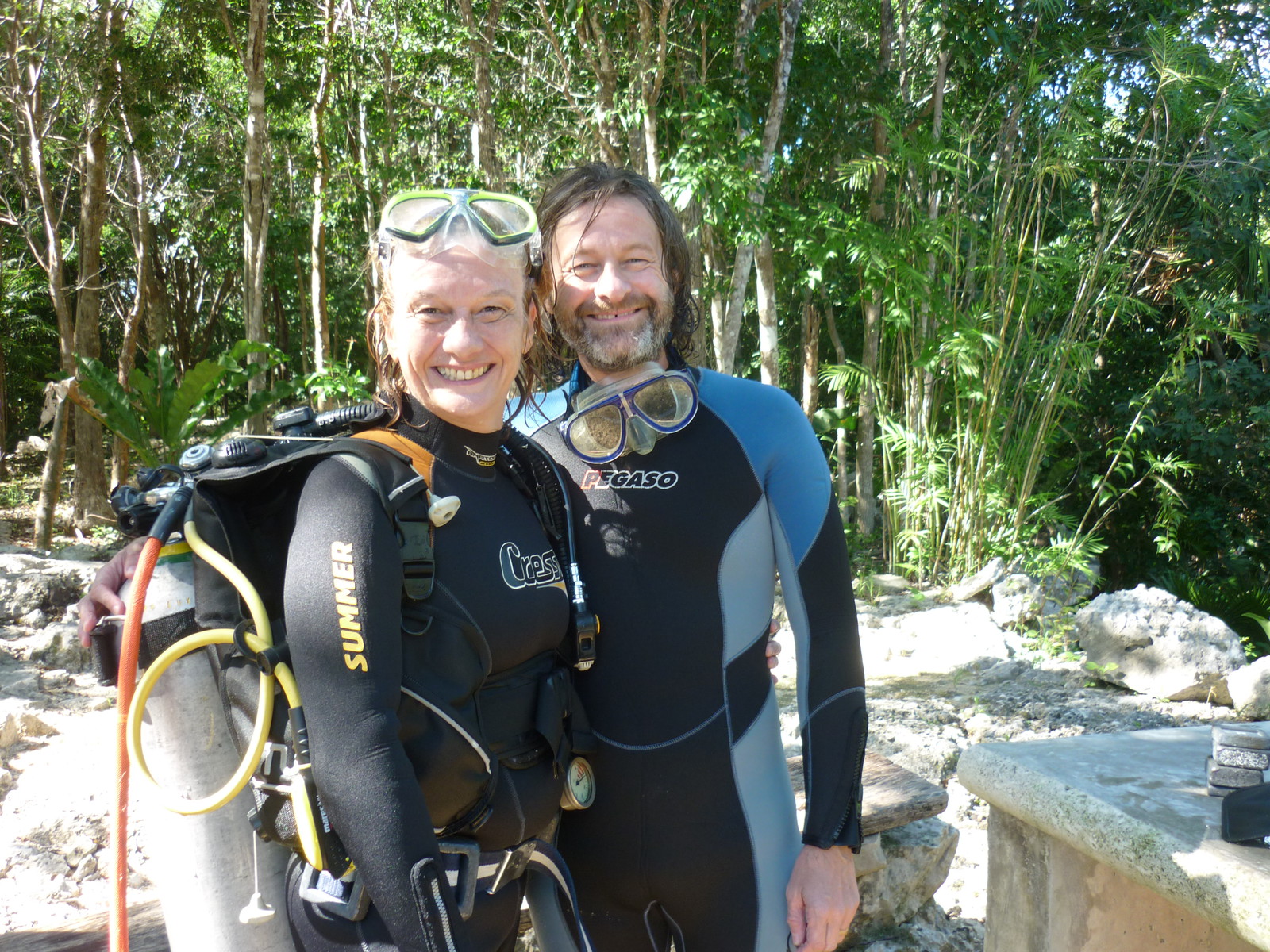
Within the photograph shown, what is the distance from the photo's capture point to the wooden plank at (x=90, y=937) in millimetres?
1743

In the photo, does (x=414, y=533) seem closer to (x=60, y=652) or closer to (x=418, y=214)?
(x=418, y=214)

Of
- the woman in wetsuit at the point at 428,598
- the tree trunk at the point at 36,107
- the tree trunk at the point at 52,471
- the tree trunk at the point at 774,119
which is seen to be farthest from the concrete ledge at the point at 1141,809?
the tree trunk at the point at 36,107

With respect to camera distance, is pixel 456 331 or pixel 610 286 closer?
pixel 456 331

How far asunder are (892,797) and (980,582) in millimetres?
5184

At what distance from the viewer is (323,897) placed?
1.17 meters

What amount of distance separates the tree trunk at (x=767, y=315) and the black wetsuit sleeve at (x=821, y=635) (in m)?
5.67

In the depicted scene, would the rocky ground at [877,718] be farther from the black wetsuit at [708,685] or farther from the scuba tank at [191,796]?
the scuba tank at [191,796]

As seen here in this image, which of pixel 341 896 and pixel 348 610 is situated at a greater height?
pixel 348 610

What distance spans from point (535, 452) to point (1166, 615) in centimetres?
568

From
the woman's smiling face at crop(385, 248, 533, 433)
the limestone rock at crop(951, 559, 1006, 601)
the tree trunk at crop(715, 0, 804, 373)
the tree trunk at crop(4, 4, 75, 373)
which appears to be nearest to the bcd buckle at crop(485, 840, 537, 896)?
the woman's smiling face at crop(385, 248, 533, 433)

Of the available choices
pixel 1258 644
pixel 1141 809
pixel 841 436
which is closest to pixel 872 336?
pixel 841 436

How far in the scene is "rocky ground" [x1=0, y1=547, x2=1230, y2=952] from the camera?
3.08 m

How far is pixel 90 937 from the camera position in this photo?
179cm

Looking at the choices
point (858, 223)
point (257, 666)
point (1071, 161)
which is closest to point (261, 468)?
point (257, 666)
